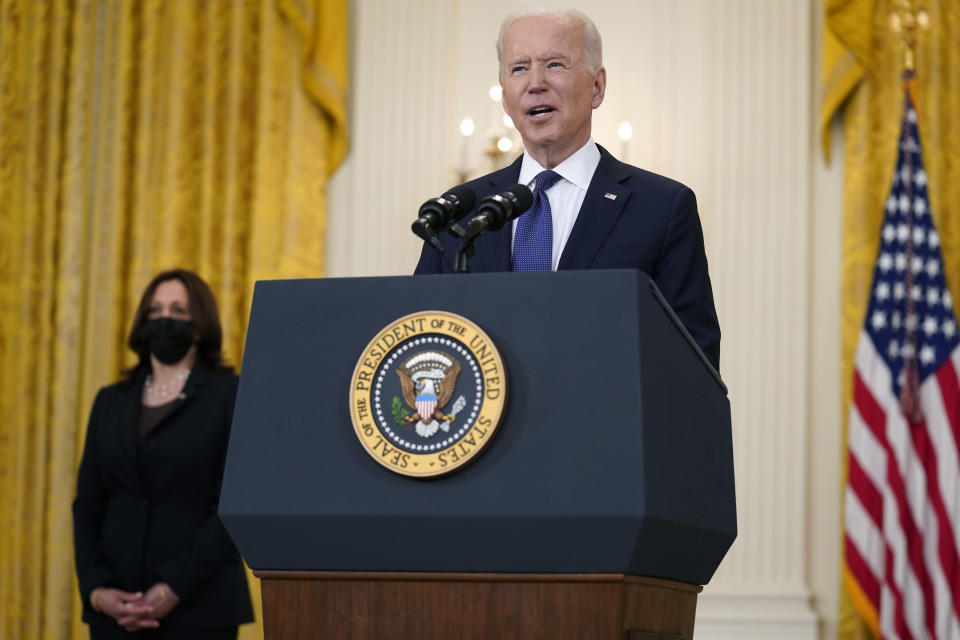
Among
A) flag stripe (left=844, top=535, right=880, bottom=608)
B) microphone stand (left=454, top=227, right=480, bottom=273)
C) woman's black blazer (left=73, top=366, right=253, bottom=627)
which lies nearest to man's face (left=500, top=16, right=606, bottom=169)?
microphone stand (left=454, top=227, right=480, bottom=273)

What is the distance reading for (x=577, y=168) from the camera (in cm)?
252

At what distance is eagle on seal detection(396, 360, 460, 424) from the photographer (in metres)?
1.71

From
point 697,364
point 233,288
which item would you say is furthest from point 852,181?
point 697,364

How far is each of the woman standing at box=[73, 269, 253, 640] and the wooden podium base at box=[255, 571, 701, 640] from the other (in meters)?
2.40

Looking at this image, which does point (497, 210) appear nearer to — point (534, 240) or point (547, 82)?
point (534, 240)

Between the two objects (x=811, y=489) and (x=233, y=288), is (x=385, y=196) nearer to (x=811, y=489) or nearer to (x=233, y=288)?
(x=233, y=288)

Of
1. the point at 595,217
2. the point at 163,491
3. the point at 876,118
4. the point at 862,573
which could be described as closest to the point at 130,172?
the point at 163,491

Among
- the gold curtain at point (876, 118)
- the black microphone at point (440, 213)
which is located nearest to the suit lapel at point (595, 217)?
the black microphone at point (440, 213)

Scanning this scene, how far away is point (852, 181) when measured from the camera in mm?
6117

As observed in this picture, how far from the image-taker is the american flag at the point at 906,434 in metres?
5.58

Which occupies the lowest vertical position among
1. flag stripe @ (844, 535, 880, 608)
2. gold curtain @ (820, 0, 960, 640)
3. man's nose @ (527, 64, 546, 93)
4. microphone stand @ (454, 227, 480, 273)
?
flag stripe @ (844, 535, 880, 608)

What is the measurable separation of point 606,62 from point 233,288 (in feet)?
7.39

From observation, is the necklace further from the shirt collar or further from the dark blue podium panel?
the dark blue podium panel

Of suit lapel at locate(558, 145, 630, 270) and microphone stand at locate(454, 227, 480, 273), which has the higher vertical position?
suit lapel at locate(558, 145, 630, 270)
